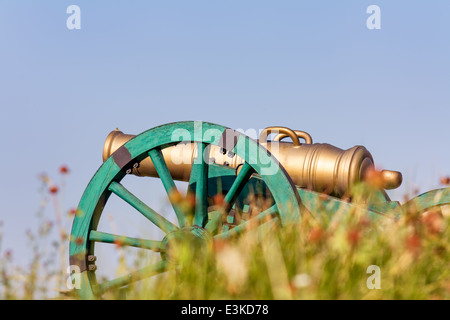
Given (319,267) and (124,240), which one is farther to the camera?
(124,240)

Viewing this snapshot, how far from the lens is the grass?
308 cm

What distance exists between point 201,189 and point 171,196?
241 millimetres

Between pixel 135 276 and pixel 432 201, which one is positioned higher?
pixel 432 201

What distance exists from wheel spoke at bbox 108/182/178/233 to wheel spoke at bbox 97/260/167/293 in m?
0.29

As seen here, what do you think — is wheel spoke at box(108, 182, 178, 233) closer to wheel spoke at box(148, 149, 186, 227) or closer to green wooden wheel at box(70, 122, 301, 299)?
green wooden wheel at box(70, 122, 301, 299)

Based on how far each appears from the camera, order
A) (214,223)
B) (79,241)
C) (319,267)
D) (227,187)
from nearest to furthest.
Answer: (319,267)
(214,223)
(79,241)
(227,187)

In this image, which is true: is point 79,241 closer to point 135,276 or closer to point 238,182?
point 135,276

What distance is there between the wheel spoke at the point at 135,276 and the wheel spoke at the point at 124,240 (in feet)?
0.46

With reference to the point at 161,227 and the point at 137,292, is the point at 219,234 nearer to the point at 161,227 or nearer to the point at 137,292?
the point at 161,227

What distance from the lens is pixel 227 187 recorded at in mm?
4898

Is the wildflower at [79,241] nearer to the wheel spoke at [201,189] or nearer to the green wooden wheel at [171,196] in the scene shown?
the green wooden wheel at [171,196]

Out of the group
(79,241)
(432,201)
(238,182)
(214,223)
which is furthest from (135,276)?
(432,201)
